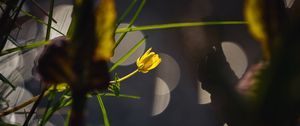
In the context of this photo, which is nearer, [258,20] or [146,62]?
[258,20]

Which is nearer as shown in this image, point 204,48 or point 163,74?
point 204,48

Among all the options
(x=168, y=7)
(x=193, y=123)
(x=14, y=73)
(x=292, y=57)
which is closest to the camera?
(x=292, y=57)

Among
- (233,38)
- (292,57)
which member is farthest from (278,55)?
(233,38)

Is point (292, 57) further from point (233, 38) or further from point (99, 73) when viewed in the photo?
point (233, 38)

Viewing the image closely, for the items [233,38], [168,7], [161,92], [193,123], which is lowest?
[193,123]

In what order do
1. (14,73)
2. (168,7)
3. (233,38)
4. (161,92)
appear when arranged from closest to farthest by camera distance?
1. (14,73)
2. (233,38)
3. (168,7)
4. (161,92)

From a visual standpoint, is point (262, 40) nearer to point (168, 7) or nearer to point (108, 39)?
point (108, 39)

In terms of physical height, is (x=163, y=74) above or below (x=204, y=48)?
above

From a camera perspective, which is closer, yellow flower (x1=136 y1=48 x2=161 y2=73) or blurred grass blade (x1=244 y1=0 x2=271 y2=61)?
blurred grass blade (x1=244 y1=0 x2=271 y2=61)

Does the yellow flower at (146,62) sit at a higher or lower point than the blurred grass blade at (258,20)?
higher

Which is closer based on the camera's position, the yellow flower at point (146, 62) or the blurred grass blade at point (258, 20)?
the blurred grass blade at point (258, 20)

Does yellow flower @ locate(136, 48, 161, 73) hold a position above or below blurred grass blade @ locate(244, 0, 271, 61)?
above
